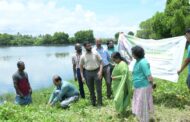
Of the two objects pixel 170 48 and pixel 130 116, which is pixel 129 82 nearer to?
pixel 130 116

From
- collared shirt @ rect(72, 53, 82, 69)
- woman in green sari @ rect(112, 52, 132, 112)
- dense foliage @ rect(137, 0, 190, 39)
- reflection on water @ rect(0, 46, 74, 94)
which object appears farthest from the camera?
dense foliage @ rect(137, 0, 190, 39)

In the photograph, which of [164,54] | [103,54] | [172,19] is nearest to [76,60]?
[103,54]

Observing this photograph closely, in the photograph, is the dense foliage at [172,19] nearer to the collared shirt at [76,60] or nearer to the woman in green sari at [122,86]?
the collared shirt at [76,60]

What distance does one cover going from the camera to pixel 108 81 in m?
12.0

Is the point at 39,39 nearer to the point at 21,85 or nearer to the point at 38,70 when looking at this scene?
the point at 38,70

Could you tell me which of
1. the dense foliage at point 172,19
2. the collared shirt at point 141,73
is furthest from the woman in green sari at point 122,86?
the dense foliage at point 172,19

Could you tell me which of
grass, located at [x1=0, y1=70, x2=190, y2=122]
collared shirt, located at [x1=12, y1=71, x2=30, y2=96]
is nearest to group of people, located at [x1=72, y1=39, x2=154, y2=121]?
grass, located at [x1=0, y1=70, x2=190, y2=122]

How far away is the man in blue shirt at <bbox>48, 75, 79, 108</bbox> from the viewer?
1116 cm

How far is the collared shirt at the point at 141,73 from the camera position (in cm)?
785

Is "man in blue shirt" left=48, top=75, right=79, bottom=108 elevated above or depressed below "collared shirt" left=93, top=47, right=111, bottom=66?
below

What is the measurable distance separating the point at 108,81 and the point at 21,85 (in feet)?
9.43

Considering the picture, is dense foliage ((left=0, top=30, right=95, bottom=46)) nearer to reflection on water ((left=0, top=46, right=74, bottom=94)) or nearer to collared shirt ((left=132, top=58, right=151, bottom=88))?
reflection on water ((left=0, top=46, right=74, bottom=94))

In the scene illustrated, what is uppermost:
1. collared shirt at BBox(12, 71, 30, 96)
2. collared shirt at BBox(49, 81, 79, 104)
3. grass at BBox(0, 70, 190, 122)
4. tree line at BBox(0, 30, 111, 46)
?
collared shirt at BBox(12, 71, 30, 96)

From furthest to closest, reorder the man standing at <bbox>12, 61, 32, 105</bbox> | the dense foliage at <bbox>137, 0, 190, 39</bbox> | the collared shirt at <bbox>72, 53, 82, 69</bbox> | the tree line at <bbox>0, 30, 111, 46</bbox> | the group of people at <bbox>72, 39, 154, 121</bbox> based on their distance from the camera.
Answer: the tree line at <bbox>0, 30, 111, 46</bbox> → the dense foliage at <bbox>137, 0, 190, 39</bbox> → the collared shirt at <bbox>72, 53, 82, 69</bbox> → the man standing at <bbox>12, 61, 32, 105</bbox> → the group of people at <bbox>72, 39, 154, 121</bbox>
